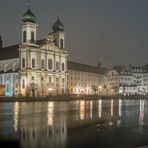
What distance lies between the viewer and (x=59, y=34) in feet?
347

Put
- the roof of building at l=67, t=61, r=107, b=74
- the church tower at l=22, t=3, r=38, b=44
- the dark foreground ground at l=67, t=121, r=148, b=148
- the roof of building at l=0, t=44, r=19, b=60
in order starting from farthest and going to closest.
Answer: the roof of building at l=67, t=61, r=107, b=74 < the roof of building at l=0, t=44, r=19, b=60 < the church tower at l=22, t=3, r=38, b=44 < the dark foreground ground at l=67, t=121, r=148, b=148

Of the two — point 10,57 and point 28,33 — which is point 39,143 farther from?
point 10,57

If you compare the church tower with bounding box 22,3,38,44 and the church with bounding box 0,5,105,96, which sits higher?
the church tower with bounding box 22,3,38,44

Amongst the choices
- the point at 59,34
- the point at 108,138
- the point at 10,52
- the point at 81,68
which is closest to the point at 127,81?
the point at 81,68

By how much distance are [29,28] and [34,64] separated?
1101 centimetres

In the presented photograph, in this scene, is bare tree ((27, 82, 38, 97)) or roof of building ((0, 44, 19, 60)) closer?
bare tree ((27, 82, 38, 97))

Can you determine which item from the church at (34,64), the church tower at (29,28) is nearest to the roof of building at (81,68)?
the church at (34,64)

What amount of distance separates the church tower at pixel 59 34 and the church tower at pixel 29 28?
12231mm

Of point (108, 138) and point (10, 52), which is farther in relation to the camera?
point (10, 52)

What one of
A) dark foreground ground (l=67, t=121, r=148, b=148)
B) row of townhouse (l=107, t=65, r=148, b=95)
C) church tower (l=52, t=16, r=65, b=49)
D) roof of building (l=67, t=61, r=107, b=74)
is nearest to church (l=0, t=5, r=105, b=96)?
church tower (l=52, t=16, r=65, b=49)

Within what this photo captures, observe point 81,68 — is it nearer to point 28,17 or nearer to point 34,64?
point 34,64

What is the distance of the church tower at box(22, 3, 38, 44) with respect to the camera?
307 feet

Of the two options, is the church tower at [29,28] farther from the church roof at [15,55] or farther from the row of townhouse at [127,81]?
the row of townhouse at [127,81]

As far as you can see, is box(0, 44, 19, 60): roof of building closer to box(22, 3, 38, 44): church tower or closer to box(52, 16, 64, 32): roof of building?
box(22, 3, 38, 44): church tower
